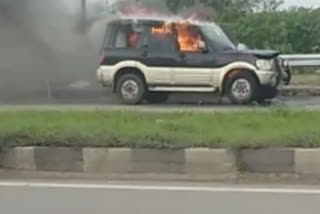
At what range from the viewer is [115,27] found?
18.2m

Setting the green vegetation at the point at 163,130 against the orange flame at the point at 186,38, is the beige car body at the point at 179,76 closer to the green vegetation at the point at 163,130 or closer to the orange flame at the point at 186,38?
the orange flame at the point at 186,38

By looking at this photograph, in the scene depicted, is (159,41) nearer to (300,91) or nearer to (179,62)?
(179,62)

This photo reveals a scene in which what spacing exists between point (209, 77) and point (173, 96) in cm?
159

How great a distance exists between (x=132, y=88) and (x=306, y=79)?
5296mm

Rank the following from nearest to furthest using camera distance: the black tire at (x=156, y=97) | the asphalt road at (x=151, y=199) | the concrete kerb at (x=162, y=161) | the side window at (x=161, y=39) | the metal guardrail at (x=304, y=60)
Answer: the asphalt road at (x=151, y=199) < the concrete kerb at (x=162, y=161) < the side window at (x=161, y=39) < the black tire at (x=156, y=97) < the metal guardrail at (x=304, y=60)

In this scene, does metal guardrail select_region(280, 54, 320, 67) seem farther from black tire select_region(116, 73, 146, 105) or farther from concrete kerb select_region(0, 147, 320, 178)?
concrete kerb select_region(0, 147, 320, 178)

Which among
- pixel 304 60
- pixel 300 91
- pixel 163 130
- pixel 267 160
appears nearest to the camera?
pixel 267 160

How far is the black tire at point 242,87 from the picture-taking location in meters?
17.5

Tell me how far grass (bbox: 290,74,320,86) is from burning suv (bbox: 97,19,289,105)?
2869 mm

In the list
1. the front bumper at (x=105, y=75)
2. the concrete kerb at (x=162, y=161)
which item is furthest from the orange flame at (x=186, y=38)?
the concrete kerb at (x=162, y=161)

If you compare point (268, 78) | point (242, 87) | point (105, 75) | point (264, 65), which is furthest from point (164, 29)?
point (268, 78)

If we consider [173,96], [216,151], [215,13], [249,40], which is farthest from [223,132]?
[249,40]

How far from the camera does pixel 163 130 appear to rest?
31.0 feet

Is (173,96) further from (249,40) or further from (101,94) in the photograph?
(249,40)
